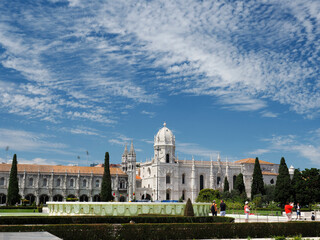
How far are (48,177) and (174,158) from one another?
93.1 ft

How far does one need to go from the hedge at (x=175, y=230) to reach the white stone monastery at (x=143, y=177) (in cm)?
6188

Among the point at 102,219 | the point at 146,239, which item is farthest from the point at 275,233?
the point at 102,219

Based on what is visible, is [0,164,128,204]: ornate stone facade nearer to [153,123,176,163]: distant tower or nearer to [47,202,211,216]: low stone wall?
[153,123,176,163]: distant tower

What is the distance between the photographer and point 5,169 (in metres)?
78.8

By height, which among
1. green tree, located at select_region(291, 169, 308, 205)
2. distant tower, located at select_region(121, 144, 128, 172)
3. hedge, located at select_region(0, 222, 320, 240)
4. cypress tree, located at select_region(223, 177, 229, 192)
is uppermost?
distant tower, located at select_region(121, 144, 128, 172)

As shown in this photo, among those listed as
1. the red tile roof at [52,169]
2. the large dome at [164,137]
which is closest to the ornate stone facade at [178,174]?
the large dome at [164,137]

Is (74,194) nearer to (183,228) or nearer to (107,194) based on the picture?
(107,194)

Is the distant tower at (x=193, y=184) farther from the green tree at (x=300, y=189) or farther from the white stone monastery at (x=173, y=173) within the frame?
the green tree at (x=300, y=189)

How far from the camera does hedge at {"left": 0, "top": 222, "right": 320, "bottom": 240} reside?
17.2 m

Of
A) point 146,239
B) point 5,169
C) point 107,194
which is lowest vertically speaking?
point 146,239

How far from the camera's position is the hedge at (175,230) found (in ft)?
56.6

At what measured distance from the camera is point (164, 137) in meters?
90.9

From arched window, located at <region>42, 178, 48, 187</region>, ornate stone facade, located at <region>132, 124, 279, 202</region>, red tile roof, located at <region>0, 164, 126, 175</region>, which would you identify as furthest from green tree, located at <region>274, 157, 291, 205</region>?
arched window, located at <region>42, 178, 48, 187</region>

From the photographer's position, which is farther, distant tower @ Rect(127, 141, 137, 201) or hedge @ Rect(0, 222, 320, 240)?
distant tower @ Rect(127, 141, 137, 201)
